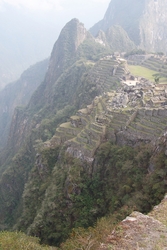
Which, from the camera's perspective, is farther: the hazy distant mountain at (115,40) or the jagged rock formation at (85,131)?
the hazy distant mountain at (115,40)

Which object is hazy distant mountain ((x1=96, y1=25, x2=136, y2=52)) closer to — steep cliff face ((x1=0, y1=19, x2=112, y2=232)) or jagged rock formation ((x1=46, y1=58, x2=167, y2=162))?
steep cliff face ((x1=0, y1=19, x2=112, y2=232))

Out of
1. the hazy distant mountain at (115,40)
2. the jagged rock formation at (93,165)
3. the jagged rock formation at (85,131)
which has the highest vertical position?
the hazy distant mountain at (115,40)

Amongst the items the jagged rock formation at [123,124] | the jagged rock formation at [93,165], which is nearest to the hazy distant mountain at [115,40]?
the jagged rock formation at [93,165]

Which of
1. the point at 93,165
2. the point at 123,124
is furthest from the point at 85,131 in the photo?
the point at 123,124

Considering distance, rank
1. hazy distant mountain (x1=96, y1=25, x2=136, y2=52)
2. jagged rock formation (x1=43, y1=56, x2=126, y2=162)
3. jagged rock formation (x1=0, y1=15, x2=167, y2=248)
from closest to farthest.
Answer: jagged rock formation (x1=0, y1=15, x2=167, y2=248) → jagged rock formation (x1=43, y1=56, x2=126, y2=162) → hazy distant mountain (x1=96, y1=25, x2=136, y2=52)

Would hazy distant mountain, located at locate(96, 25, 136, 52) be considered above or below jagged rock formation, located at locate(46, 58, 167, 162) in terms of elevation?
above

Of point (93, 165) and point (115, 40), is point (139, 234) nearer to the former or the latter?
point (93, 165)

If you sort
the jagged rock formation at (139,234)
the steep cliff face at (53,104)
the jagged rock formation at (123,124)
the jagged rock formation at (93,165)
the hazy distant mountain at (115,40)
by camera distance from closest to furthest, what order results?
the jagged rock formation at (139,234), the jagged rock formation at (93,165), the jagged rock formation at (123,124), the steep cliff face at (53,104), the hazy distant mountain at (115,40)

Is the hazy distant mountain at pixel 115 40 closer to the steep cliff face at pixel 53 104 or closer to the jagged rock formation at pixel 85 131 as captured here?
the steep cliff face at pixel 53 104

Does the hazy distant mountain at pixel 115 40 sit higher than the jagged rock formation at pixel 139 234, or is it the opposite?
the hazy distant mountain at pixel 115 40

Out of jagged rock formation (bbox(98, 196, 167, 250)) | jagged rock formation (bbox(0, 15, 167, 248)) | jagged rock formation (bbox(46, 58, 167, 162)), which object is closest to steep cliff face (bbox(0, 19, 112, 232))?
jagged rock formation (bbox(0, 15, 167, 248))

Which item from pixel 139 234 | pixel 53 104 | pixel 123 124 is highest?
pixel 53 104

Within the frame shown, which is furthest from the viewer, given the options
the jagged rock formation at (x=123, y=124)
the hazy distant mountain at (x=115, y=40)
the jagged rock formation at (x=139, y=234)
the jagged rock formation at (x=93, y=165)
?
the hazy distant mountain at (x=115, y=40)
